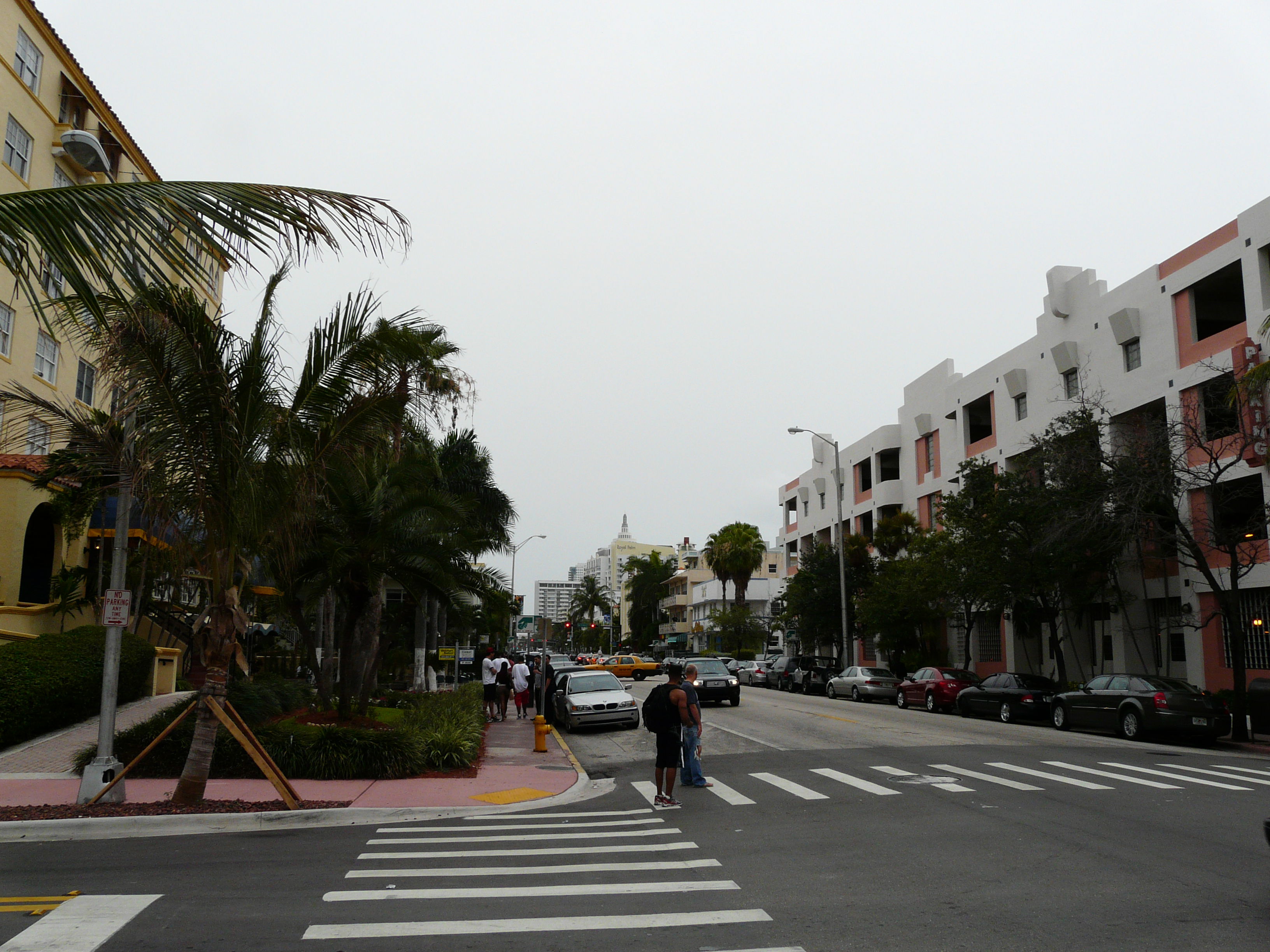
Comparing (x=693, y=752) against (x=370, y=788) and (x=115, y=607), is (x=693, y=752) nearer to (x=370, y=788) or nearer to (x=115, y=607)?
(x=370, y=788)

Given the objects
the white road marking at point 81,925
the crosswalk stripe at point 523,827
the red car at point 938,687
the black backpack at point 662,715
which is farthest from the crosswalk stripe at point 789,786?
the red car at point 938,687

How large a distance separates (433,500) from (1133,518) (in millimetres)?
16099

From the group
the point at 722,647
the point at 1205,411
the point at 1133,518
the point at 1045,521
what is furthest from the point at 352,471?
the point at 722,647

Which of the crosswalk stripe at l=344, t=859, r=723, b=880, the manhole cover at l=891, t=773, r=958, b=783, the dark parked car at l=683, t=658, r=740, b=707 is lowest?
the manhole cover at l=891, t=773, r=958, b=783

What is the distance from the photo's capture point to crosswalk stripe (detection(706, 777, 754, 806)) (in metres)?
12.1

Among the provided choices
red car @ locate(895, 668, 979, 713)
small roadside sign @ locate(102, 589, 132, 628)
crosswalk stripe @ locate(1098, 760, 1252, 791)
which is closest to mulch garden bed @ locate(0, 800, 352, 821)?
small roadside sign @ locate(102, 589, 132, 628)

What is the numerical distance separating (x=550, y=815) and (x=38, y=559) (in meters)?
20.0

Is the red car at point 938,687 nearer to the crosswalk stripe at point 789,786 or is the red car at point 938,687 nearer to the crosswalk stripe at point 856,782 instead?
the crosswalk stripe at point 856,782

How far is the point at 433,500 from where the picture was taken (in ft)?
63.2

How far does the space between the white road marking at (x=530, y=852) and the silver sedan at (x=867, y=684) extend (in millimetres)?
26233

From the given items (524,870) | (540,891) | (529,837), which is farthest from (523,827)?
(540,891)

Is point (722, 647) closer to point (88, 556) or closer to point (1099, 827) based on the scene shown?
point (88, 556)

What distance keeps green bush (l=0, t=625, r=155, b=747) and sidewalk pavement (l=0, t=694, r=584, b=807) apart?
2.74ft

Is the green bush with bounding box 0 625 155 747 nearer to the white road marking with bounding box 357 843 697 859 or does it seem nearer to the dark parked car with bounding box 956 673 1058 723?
the white road marking with bounding box 357 843 697 859
